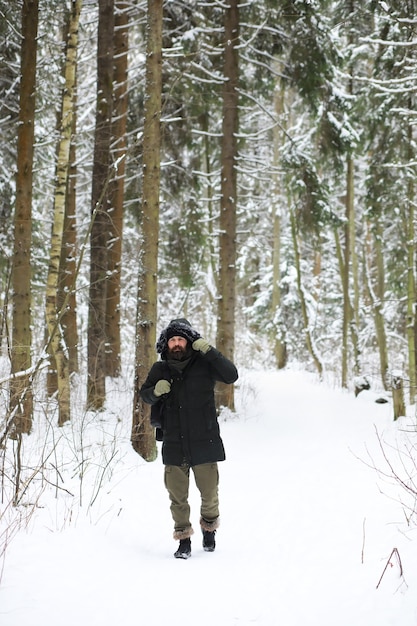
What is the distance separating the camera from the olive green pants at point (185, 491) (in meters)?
4.24

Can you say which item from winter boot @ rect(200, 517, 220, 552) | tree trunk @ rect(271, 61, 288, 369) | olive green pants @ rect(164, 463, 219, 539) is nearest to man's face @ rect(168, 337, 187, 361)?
olive green pants @ rect(164, 463, 219, 539)

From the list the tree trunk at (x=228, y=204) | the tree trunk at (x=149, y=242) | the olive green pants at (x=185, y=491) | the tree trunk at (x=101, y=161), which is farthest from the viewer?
the tree trunk at (x=228, y=204)

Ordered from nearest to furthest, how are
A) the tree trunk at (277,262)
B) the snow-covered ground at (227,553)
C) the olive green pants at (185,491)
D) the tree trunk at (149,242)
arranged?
the snow-covered ground at (227,553), the olive green pants at (185,491), the tree trunk at (149,242), the tree trunk at (277,262)

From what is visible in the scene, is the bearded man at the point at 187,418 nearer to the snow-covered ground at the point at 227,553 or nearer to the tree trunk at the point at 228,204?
the snow-covered ground at the point at 227,553

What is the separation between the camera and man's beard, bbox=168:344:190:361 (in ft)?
14.0

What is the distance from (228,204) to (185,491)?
304 inches

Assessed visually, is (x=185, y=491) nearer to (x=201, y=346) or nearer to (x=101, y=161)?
(x=201, y=346)

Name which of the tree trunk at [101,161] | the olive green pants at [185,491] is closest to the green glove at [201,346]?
the olive green pants at [185,491]

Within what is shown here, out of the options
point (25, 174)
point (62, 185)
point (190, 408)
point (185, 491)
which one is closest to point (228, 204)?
point (62, 185)

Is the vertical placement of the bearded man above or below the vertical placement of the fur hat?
below

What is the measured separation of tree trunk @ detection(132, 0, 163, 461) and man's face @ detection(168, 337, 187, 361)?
2806mm

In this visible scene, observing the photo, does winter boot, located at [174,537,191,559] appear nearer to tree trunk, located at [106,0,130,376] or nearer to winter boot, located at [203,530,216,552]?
winter boot, located at [203,530,216,552]

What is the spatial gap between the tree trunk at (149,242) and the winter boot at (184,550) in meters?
2.91

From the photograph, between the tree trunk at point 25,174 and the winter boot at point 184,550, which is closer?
the winter boot at point 184,550
